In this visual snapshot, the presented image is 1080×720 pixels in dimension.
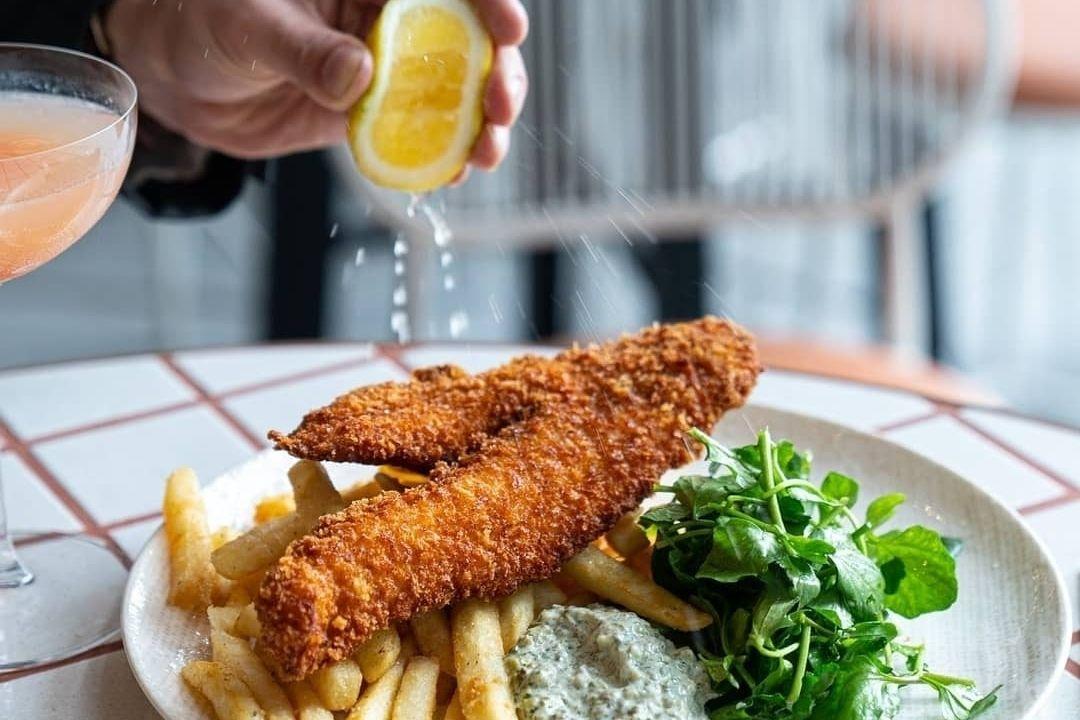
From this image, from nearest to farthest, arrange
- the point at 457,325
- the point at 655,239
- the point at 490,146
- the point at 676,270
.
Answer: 1. the point at 490,146
2. the point at 457,325
3. the point at 655,239
4. the point at 676,270

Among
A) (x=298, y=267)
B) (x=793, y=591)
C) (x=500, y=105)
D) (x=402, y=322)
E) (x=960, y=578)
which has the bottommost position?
(x=298, y=267)

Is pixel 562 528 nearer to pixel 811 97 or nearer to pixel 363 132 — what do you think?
pixel 363 132

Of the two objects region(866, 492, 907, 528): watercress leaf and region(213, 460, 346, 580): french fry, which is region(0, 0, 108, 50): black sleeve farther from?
region(866, 492, 907, 528): watercress leaf

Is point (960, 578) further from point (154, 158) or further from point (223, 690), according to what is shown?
point (154, 158)

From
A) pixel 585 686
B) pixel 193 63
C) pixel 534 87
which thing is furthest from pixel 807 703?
pixel 534 87

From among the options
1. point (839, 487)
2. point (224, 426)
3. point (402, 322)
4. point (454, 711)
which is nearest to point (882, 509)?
point (839, 487)

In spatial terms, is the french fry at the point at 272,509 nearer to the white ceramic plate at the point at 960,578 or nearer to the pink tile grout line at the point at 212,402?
the white ceramic plate at the point at 960,578

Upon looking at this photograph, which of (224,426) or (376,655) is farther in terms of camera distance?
(224,426)
